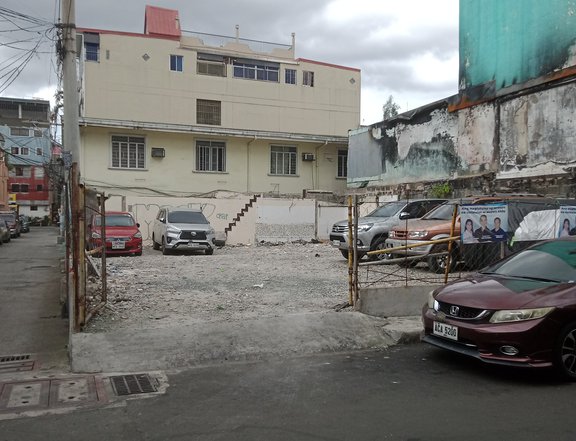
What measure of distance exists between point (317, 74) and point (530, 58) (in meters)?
19.5

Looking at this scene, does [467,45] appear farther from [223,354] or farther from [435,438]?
[435,438]

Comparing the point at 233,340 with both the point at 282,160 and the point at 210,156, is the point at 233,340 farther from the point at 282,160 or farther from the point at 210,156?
the point at 282,160

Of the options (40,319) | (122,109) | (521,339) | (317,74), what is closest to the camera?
(521,339)

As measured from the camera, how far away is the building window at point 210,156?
28672 mm

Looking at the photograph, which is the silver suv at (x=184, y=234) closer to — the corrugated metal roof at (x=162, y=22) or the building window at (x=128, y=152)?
the building window at (x=128, y=152)

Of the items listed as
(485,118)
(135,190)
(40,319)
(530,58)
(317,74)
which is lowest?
(40,319)

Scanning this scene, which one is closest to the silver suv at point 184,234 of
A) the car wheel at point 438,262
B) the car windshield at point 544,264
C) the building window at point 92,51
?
the car wheel at point 438,262

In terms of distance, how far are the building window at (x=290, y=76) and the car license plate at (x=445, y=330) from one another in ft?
97.4

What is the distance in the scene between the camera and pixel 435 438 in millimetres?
3975

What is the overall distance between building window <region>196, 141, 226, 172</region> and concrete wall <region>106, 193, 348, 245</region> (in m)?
4.21

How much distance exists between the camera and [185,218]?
64.7 ft

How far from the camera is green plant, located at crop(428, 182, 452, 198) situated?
64.1 ft

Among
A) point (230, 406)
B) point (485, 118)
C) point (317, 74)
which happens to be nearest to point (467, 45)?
point (485, 118)

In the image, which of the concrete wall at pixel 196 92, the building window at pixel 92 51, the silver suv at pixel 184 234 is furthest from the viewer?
the concrete wall at pixel 196 92
